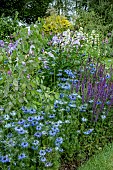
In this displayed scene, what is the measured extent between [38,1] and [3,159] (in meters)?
8.82

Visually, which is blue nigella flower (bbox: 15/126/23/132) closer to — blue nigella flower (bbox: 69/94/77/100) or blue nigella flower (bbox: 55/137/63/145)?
blue nigella flower (bbox: 55/137/63/145)

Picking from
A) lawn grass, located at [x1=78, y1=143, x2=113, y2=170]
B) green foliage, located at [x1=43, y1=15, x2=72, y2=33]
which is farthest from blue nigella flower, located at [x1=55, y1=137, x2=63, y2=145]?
green foliage, located at [x1=43, y1=15, x2=72, y2=33]

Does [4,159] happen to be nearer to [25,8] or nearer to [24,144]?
[24,144]

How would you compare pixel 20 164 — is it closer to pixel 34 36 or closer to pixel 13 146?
pixel 13 146

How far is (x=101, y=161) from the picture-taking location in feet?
12.9

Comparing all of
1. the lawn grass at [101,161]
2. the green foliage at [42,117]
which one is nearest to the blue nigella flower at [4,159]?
the green foliage at [42,117]

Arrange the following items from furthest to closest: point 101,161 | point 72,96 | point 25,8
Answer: point 25,8 → point 72,96 → point 101,161

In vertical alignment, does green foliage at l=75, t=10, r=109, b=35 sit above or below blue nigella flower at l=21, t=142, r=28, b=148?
above

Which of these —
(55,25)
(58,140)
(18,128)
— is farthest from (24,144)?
(55,25)


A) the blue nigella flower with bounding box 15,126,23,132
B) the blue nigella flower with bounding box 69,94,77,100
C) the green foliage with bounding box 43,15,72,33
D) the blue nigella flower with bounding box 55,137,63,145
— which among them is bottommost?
the blue nigella flower with bounding box 55,137,63,145

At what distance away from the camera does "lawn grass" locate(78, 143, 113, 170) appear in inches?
150

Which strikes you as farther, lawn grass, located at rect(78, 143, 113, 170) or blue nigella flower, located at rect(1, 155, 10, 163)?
lawn grass, located at rect(78, 143, 113, 170)

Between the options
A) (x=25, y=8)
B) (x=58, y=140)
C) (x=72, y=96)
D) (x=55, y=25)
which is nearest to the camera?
(x=58, y=140)

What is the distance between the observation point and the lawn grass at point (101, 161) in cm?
381
